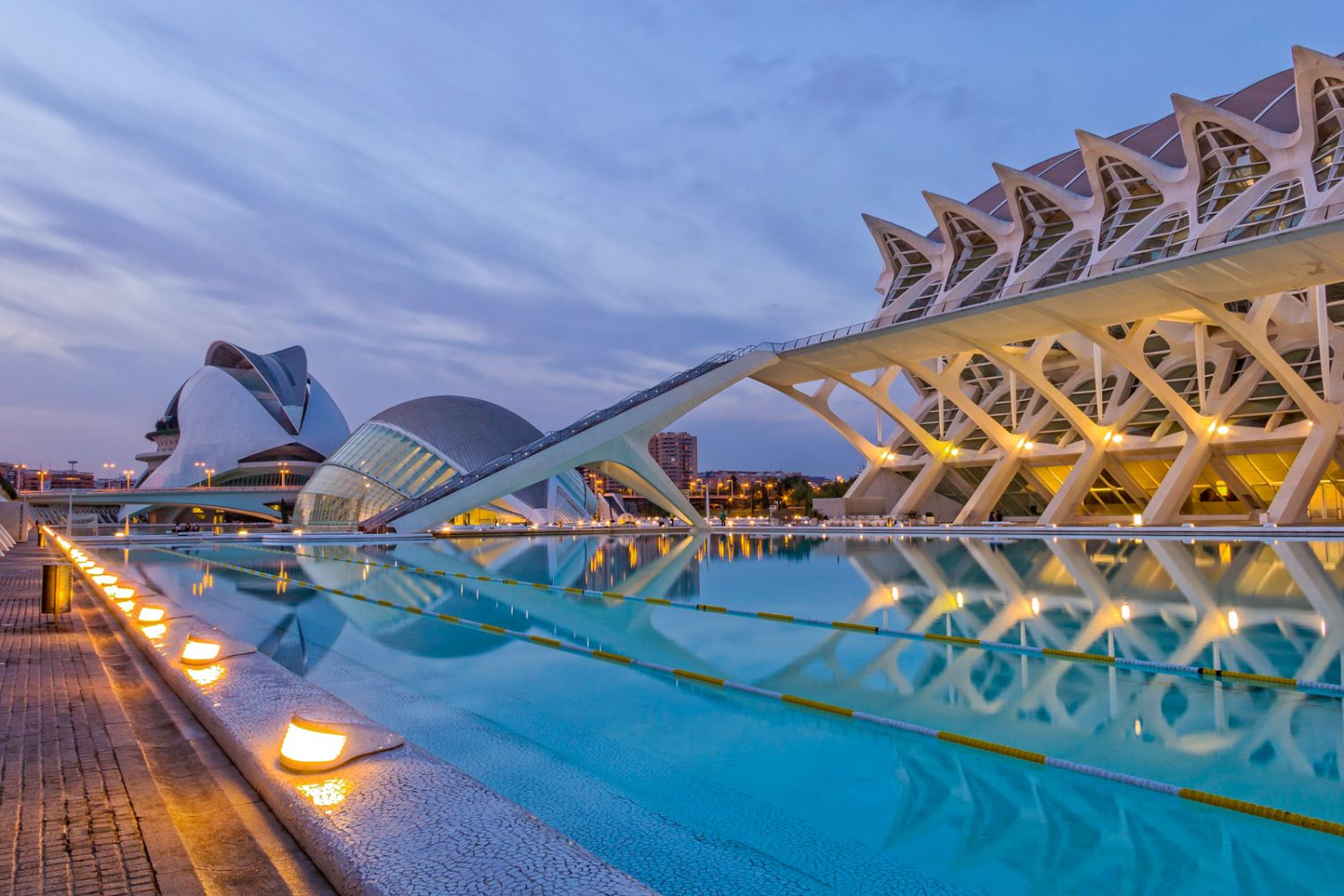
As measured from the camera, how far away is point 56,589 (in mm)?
7746

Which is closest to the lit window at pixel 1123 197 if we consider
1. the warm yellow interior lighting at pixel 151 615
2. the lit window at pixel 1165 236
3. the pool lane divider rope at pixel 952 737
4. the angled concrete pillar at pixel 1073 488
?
the lit window at pixel 1165 236

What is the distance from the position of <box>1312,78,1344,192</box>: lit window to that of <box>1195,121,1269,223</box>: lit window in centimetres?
182

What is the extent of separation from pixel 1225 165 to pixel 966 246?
32.0 ft

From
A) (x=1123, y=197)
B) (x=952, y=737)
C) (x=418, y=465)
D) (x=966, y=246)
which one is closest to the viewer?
(x=952, y=737)

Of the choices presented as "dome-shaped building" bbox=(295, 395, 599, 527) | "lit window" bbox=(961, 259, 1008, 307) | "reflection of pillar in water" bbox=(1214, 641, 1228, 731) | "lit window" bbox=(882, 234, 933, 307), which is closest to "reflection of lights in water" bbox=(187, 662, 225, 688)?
"reflection of pillar in water" bbox=(1214, 641, 1228, 731)

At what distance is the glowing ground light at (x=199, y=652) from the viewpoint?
16.4 feet

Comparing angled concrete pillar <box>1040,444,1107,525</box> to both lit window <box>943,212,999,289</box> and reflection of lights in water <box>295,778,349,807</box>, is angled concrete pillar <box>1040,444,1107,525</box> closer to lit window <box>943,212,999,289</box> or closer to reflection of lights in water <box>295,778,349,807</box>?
lit window <box>943,212,999,289</box>

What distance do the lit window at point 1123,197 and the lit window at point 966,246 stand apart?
15.6ft

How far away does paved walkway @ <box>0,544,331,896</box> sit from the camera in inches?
94.0

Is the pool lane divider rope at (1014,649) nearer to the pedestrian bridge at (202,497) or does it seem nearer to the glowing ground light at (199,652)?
the glowing ground light at (199,652)

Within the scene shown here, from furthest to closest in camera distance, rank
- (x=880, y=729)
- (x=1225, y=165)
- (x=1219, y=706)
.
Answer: (x=1225, y=165) → (x=1219, y=706) → (x=880, y=729)

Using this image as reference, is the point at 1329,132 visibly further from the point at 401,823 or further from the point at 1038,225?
the point at 401,823

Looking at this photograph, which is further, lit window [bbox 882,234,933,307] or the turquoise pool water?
lit window [bbox 882,234,933,307]

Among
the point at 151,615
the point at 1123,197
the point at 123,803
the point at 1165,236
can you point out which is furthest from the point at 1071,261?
the point at 123,803
